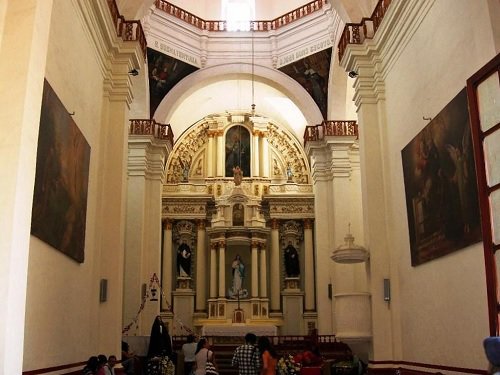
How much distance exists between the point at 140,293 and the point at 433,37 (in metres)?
8.85

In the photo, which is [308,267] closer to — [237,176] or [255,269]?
[255,269]

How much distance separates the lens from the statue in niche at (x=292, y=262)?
18.4 meters

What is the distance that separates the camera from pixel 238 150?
65.0 feet

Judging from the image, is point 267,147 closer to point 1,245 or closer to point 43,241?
point 43,241

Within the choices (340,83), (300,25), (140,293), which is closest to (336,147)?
(340,83)

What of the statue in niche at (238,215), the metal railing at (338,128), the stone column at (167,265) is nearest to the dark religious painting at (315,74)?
the metal railing at (338,128)

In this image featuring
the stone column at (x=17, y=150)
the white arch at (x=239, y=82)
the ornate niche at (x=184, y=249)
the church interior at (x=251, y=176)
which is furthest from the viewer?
the ornate niche at (x=184, y=249)

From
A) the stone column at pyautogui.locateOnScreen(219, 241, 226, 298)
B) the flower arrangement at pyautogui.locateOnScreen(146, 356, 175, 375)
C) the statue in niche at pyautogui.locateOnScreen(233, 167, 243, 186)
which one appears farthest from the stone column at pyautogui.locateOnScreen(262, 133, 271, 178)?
the flower arrangement at pyautogui.locateOnScreen(146, 356, 175, 375)

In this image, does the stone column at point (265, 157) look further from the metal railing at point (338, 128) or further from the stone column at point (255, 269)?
the metal railing at point (338, 128)

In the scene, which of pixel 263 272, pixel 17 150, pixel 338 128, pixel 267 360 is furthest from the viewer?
pixel 263 272

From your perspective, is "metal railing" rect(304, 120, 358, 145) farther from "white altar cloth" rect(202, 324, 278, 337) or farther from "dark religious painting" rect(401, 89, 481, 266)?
"dark religious painting" rect(401, 89, 481, 266)

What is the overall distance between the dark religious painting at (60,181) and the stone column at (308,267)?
1136 cm

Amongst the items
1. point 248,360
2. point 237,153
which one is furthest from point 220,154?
point 248,360

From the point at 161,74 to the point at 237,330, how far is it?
278 inches
